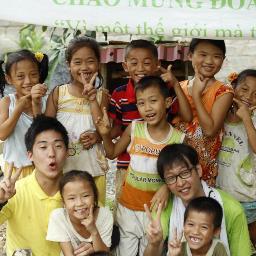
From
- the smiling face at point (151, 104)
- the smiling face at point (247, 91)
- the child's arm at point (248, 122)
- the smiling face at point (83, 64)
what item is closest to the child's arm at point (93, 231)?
the smiling face at point (151, 104)

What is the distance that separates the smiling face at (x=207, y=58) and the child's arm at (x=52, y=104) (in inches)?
37.4

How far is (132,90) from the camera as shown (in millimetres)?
3414

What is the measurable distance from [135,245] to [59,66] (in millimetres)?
4732

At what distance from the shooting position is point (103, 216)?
3.04 m

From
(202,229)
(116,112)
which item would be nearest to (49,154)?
(116,112)

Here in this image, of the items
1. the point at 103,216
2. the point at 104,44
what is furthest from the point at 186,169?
the point at 104,44

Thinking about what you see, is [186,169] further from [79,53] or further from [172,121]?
[79,53]

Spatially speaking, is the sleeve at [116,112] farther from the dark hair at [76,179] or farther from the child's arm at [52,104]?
the dark hair at [76,179]

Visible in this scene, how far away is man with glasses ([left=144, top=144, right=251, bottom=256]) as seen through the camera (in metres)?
2.99

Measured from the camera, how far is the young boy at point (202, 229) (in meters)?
2.82

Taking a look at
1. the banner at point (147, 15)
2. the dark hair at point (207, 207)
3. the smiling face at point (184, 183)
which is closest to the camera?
the banner at point (147, 15)

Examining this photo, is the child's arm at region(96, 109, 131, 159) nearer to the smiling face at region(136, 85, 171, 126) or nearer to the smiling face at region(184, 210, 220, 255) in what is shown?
the smiling face at region(136, 85, 171, 126)

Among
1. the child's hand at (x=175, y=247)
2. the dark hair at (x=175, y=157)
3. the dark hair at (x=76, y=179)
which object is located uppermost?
the dark hair at (x=175, y=157)

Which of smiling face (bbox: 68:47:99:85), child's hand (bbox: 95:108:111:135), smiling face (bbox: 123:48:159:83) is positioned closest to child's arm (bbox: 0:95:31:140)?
smiling face (bbox: 68:47:99:85)
